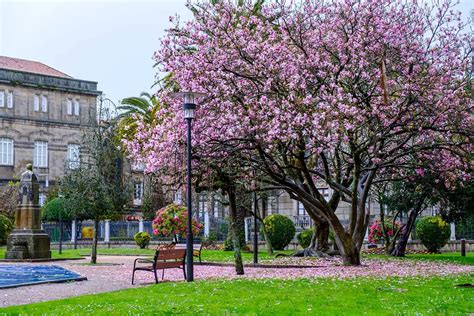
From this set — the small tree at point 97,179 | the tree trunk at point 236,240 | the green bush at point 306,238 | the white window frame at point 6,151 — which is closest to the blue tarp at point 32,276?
the tree trunk at point 236,240

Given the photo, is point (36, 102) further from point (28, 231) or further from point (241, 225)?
point (28, 231)

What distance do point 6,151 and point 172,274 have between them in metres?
44.9

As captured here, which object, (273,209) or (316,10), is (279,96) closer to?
(316,10)

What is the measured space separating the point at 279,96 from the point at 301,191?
3423 millimetres

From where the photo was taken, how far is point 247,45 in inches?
798

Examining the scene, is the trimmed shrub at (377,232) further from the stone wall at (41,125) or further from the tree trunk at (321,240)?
the stone wall at (41,125)

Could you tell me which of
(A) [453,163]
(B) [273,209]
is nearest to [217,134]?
(A) [453,163]

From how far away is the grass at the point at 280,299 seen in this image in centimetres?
1081

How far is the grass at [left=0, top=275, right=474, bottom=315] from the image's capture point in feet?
35.5

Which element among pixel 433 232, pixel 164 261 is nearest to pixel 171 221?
pixel 433 232

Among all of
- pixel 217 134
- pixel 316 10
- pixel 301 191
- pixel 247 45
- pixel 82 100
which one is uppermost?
pixel 82 100

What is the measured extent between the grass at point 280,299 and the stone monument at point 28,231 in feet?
42.1

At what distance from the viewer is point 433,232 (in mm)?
32031

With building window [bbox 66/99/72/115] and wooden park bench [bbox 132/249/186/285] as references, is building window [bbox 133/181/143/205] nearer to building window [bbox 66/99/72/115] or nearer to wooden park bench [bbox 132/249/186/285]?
building window [bbox 66/99/72/115]
